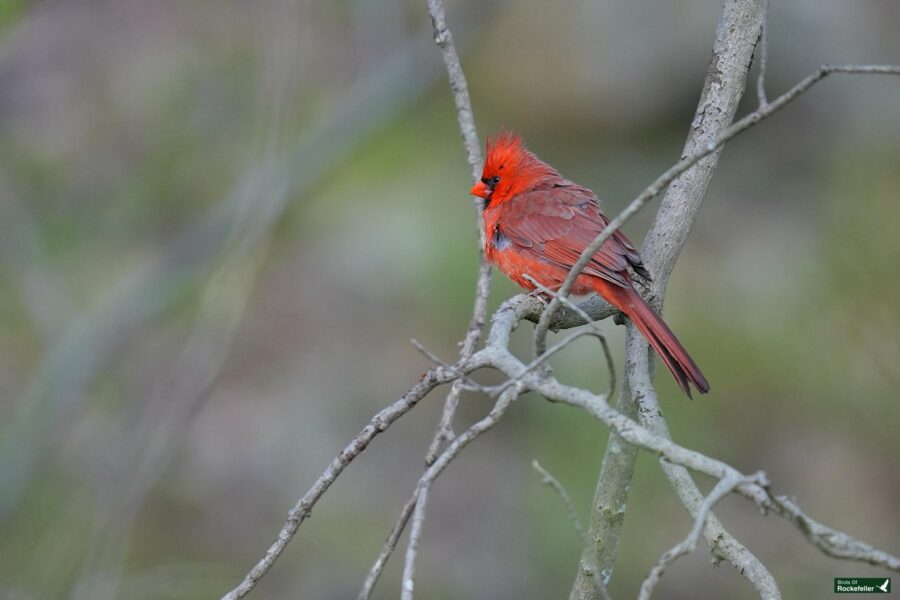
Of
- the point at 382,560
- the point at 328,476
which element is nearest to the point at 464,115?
the point at 328,476

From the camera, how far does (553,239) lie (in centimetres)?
450

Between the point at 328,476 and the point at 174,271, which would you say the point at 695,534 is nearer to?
the point at 328,476

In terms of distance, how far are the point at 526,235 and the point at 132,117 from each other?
17.7 ft

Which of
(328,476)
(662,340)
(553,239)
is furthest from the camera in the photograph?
(553,239)

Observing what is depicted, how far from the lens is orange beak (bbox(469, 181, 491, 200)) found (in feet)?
15.6

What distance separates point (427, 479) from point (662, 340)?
4.27 feet

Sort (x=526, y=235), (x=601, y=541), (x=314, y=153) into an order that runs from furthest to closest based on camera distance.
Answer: (x=314, y=153) < (x=526, y=235) < (x=601, y=541)

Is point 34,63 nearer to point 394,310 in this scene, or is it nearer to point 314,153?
point 314,153

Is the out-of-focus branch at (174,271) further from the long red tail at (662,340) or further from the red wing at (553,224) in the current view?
the long red tail at (662,340)

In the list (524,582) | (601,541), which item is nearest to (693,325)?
(524,582)

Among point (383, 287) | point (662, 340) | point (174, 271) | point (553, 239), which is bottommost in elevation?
point (662, 340)

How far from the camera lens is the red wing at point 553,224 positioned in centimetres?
448

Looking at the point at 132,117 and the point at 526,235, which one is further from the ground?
the point at 132,117

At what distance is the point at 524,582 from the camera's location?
652cm
